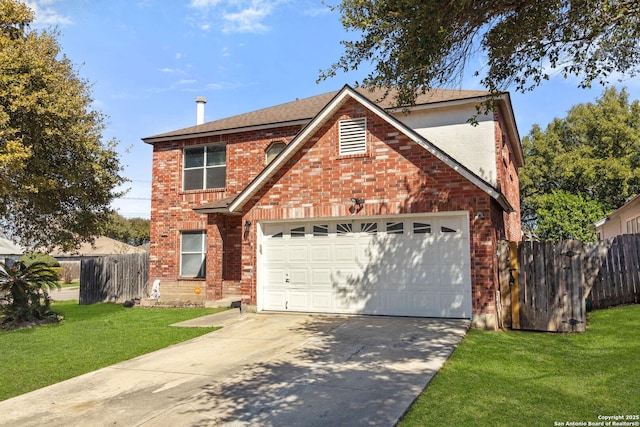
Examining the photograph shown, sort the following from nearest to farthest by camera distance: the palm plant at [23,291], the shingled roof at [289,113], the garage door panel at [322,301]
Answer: the garage door panel at [322,301] < the palm plant at [23,291] < the shingled roof at [289,113]

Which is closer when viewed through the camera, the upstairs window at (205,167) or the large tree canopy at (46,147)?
the large tree canopy at (46,147)

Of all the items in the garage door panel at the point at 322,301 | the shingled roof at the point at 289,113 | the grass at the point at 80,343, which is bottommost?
the grass at the point at 80,343

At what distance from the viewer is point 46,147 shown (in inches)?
543

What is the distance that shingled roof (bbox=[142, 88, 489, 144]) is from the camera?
1506 centimetres

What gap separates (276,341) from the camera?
365 inches

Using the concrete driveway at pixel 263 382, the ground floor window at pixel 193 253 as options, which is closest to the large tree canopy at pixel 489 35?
the concrete driveway at pixel 263 382

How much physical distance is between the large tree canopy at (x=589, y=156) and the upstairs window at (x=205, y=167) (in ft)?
67.5

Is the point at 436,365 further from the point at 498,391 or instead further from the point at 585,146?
the point at 585,146

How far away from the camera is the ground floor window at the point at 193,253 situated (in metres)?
16.9

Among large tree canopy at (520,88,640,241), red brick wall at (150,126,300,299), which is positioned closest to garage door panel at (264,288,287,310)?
red brick wall at (150,126,300,299)

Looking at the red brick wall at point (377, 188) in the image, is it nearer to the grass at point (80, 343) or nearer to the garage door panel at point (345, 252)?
the garage door panel at point (345, 252)

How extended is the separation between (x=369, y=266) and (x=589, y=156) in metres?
28.2

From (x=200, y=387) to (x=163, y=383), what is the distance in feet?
2.29

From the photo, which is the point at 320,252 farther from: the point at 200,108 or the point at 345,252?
the point at 200,108
